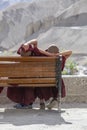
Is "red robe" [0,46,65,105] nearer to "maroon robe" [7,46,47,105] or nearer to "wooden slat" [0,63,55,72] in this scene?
"maroon robe" [7,46,47,105]

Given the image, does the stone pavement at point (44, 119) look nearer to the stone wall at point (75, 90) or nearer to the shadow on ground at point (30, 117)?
the shadow on ground at point (30, 117)

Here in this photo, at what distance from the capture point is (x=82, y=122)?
6.09 meters

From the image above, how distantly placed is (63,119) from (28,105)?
899 mm

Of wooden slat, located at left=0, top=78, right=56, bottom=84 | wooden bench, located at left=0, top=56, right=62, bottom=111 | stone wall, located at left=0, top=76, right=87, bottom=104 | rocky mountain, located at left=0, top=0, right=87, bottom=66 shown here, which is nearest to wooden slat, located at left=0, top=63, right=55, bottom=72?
wooden bench, located at left=0, top=56, right=62, bottom=111

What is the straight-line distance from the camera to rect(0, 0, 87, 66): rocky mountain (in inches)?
2265

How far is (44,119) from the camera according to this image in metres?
6.38

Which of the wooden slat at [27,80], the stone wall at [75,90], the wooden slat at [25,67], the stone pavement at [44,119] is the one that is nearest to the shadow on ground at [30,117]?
the stone pavement at [44,119]

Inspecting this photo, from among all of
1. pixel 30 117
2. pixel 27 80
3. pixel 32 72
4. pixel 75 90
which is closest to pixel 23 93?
pixel 27 80

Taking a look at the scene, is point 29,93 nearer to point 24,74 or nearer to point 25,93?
point 25,93

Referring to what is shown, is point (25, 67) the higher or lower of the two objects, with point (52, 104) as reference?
higher

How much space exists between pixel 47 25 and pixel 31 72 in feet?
202

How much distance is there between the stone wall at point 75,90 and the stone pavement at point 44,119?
0.43m

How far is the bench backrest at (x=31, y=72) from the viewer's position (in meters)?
6.96

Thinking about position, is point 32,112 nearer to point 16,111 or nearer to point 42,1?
point 16,111
